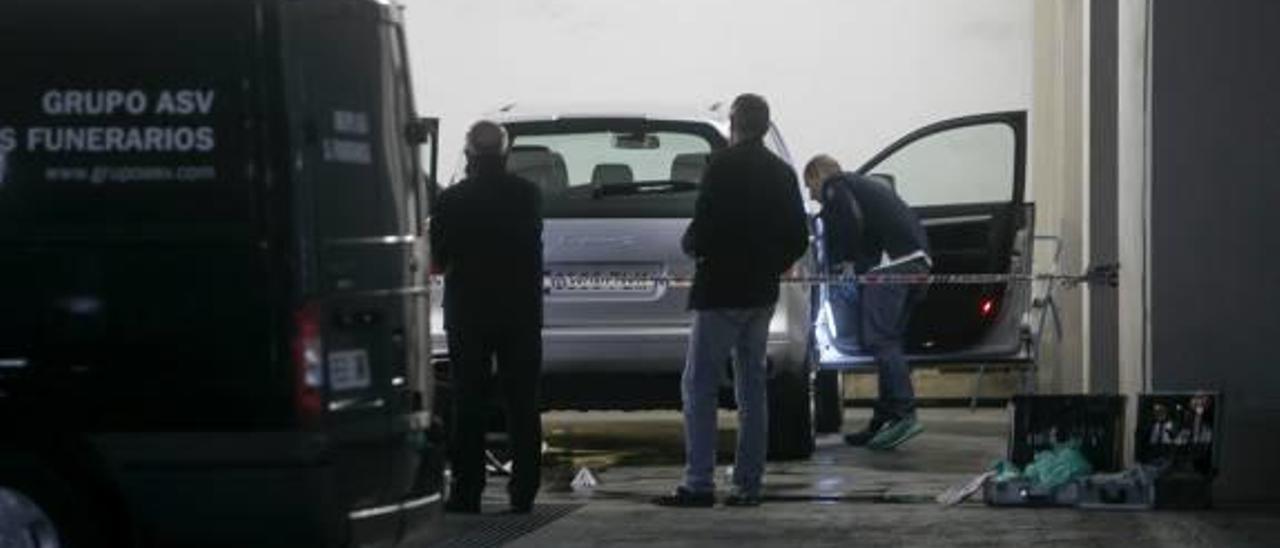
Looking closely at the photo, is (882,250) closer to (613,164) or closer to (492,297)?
(613,164)

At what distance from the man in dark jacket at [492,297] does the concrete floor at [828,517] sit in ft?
1.08

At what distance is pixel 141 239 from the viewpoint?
25.7ft

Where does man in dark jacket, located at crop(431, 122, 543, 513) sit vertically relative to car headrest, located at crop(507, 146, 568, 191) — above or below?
below

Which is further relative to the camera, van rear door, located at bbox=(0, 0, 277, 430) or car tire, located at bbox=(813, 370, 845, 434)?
car tire, located at bbox=(813, 370, 845, 434)

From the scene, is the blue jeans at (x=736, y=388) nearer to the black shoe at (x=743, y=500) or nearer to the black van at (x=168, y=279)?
the black shoe at (x=743, y=500)

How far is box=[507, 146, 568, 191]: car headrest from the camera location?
13.4m

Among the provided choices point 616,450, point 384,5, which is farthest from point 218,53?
point 616,450

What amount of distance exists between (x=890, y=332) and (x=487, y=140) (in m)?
3.81

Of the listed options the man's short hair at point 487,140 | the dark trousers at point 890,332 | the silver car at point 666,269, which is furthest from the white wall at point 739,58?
the man's short hair at point 487,140

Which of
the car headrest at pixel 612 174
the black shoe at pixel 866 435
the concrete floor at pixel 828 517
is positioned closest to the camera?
the concrete floor at pixel 828 517

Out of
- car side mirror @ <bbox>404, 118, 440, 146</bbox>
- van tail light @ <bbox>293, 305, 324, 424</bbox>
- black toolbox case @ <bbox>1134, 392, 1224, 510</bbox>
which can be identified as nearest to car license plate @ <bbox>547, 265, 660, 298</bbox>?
black toolbox case @ <bbox>1134, 392, 1224, 510</bbox>

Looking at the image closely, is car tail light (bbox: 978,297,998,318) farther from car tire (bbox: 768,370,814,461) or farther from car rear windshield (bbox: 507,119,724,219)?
car rear windshield (bbox: 507,119,724,219)

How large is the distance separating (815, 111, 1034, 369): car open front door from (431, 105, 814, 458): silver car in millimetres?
1491

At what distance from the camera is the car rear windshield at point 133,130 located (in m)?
7.83
